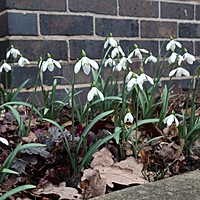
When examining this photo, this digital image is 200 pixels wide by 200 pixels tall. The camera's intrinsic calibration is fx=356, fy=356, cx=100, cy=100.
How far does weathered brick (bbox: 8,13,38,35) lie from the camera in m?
2.04

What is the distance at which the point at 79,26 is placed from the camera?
7.50ft

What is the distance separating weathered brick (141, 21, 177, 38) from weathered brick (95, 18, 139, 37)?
72 millimetres

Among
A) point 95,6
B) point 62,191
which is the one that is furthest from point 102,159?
point 95,6

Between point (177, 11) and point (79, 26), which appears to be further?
point (177, 11)

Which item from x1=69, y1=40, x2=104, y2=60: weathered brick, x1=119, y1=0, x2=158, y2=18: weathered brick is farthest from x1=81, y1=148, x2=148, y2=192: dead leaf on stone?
x1=119, y1=0, x2=158, y2=18: weathered brick

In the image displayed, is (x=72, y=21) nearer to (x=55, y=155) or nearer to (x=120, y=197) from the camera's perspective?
(x=55, y=155)

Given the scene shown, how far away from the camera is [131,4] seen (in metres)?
2.51

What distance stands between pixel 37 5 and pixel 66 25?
22 centimetres

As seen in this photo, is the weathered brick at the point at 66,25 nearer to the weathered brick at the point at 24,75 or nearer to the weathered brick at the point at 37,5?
the weathered brick at the point at 37,5

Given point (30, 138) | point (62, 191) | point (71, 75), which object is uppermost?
point (71, 75)

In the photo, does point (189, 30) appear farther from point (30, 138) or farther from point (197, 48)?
point (30, 138)

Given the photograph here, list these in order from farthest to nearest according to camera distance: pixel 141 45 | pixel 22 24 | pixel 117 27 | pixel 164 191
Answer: pixel 141 45, pixel 117 27, pixel 22 24, pixel 164 191

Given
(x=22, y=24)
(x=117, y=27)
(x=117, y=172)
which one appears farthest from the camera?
(x=117, y=27)

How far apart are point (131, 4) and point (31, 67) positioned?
0.88 metres
